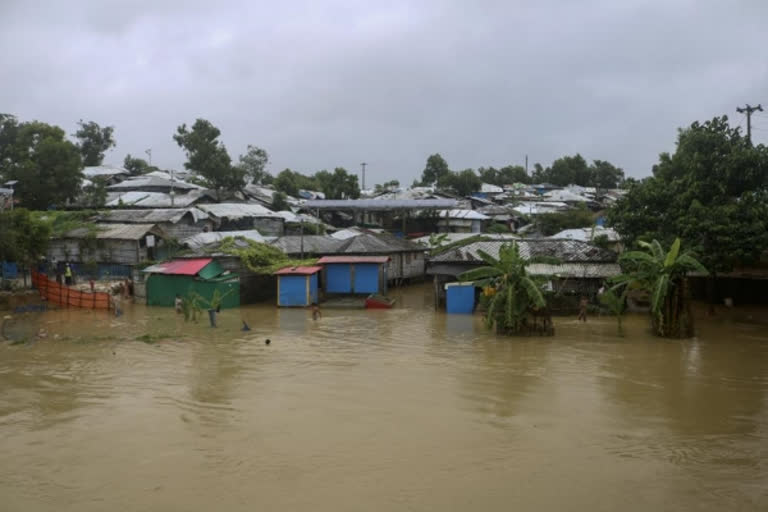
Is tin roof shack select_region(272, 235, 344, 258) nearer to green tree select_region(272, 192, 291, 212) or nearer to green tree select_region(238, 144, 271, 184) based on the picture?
green tree select_region(272, 192, 291, 212)

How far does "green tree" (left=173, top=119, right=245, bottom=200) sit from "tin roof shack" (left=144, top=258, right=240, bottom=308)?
1429 centimetres

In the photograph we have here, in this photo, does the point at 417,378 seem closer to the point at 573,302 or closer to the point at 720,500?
the point at 720,500

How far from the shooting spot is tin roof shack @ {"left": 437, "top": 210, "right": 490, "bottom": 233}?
39344 mm

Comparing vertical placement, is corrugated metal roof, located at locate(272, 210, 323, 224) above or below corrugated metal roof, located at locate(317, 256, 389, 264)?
above

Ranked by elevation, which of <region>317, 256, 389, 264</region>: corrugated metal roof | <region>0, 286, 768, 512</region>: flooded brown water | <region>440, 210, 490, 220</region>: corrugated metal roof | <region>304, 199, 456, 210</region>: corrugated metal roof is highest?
<region>304, 199, 456, 210</region>: corrugated metal roof

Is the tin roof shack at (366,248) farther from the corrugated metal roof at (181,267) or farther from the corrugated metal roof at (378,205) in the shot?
the corrugated metal roof at (378,205)

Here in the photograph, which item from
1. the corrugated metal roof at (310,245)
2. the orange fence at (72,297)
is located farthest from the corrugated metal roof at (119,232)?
the corrugated metal roof at (310,245)

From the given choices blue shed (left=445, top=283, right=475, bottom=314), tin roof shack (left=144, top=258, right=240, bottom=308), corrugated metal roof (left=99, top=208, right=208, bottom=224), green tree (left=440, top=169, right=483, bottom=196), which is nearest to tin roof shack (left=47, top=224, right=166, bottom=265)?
corrugated metal roof (left=99, top=208, right=208, bottom=224)

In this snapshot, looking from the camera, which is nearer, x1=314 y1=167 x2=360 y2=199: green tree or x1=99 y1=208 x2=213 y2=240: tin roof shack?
x1=99 y1=208 x2=213 y2=240: tin roof shack

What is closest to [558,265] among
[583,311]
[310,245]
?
[583,311]

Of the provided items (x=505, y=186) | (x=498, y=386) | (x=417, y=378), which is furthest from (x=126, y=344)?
(x=505, y=186)

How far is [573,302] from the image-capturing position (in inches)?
861

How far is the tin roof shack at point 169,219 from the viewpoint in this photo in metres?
30.3

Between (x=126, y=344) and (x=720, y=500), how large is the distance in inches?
587
